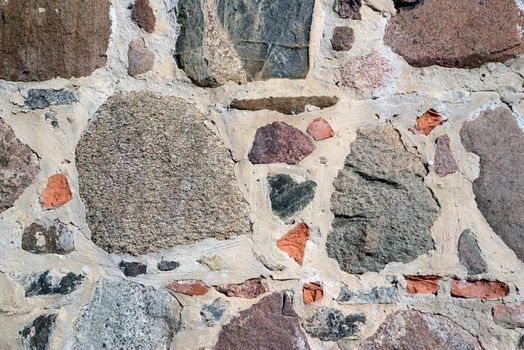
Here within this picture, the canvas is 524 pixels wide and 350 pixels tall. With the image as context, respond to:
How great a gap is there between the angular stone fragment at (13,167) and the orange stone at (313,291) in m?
0.61

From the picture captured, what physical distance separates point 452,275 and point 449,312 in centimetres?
8

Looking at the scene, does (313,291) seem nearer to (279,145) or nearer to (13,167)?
(279,145)

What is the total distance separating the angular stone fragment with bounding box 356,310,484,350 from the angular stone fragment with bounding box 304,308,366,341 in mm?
40

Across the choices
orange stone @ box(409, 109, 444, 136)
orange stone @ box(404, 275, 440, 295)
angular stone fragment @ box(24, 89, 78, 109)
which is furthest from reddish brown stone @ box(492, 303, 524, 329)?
angular stone fragment @ box(24, 89, 78, 109)

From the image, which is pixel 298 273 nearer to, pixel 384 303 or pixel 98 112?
pixel 384 303

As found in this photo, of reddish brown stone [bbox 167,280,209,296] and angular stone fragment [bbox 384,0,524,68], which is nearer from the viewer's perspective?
angular stone fragment [bbox 384,0,524,68]

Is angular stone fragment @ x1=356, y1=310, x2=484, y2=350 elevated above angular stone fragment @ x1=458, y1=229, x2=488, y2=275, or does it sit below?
below

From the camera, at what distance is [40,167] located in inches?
61.7

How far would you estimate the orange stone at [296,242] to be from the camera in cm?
154

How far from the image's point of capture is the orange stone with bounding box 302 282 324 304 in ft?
5.09

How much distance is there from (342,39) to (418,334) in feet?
2.03

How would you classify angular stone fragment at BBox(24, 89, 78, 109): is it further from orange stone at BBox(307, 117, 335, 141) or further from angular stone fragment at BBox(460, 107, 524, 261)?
angular stone fragment at BBox(460, 107, 524, 261)

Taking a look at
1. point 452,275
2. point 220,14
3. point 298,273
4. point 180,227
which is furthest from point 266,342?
point 220,14

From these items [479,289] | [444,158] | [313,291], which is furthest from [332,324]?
[444,158]
